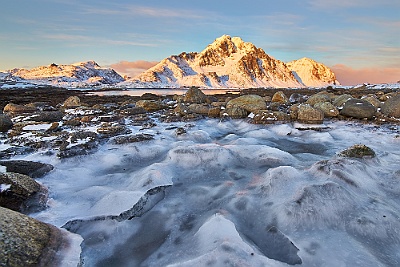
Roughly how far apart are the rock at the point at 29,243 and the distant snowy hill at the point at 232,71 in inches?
5821

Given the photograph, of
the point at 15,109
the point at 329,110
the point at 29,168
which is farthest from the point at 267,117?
the point at 15,109

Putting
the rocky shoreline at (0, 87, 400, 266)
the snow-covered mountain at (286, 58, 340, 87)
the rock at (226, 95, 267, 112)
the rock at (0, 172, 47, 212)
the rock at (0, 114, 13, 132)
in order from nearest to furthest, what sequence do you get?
the rocky shoreline at (0, 87, 400, 266), the rock at (0, 172, 47, 212), the rock at (0, 114, 13, 132), the rock at (226, 95, 267, 112), the snow-covered mountain at (286, 58, 340, 87)

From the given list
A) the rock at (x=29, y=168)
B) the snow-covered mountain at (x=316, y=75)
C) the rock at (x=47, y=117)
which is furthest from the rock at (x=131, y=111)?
the snow-covered mountain at (x=316, y=75)

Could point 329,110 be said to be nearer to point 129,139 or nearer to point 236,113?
point 236,113

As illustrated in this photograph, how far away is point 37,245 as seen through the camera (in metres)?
2.54

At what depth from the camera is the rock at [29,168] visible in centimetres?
489

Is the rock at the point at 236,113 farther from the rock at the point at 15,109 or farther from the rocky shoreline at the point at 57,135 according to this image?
the rock at the point at 15,109

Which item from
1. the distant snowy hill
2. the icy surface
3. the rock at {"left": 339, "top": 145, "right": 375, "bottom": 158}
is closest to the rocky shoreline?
the icy surface

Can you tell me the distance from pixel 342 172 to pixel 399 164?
2.17 m

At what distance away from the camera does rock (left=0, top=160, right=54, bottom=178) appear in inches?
192

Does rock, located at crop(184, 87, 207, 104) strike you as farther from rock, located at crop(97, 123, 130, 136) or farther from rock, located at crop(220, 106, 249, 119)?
rock, located at crop(97, 123, 130, 136)

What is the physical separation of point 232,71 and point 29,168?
173m

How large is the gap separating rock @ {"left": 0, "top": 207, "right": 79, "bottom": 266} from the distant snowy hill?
485 feet

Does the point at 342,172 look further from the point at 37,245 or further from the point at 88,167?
the point at 88,167
